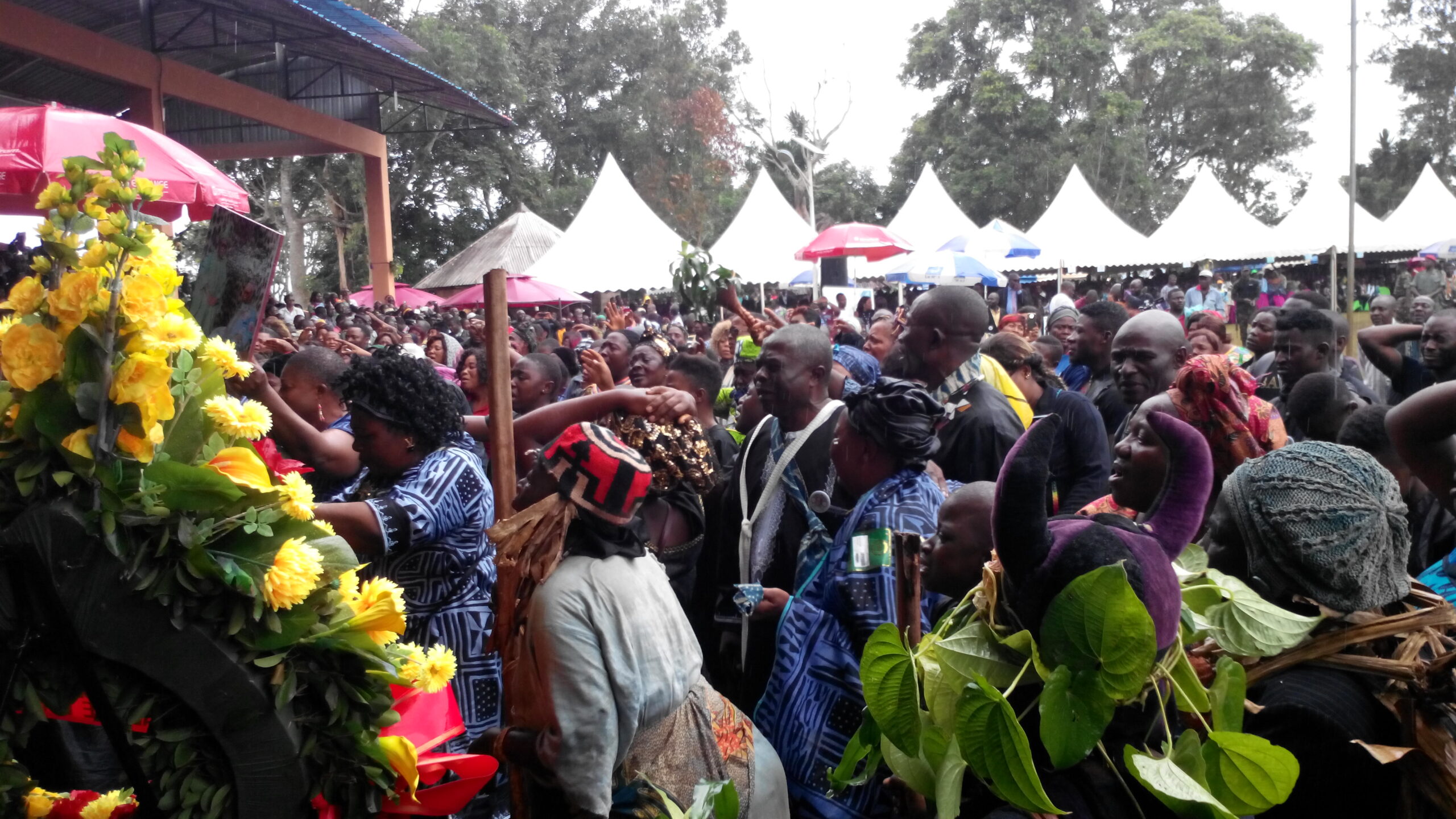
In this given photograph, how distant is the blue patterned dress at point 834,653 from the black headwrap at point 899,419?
86 mm

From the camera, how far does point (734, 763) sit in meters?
2.92

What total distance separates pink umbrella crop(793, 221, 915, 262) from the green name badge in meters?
14.1

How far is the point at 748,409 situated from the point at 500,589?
2788 mm

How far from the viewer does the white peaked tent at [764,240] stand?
21.4 m

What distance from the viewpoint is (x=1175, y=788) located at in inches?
78.4

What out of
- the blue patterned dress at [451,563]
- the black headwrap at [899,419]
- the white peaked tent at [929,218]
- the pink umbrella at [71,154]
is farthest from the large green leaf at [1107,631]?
the white peaked tent at [929,218]

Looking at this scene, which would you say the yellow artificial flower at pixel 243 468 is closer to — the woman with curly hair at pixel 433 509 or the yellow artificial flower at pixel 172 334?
the yellow artificial flower at pixel 172 334

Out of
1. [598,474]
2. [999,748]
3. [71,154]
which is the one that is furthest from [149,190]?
[71,154]

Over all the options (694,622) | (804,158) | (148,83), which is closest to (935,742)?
(694,622)

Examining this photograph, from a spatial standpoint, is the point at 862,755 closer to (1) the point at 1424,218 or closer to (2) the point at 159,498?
(2) the point at 159,498

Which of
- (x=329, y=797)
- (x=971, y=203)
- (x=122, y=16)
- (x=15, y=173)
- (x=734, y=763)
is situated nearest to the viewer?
(x=329, y=797)

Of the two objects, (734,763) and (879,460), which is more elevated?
(879,460)

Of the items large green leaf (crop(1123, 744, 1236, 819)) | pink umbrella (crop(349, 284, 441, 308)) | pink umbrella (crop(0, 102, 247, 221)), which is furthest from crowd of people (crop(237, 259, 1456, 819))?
pink umbrella (crop(349, 284, 441, 308))

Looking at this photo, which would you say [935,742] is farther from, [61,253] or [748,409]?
[748,409]
